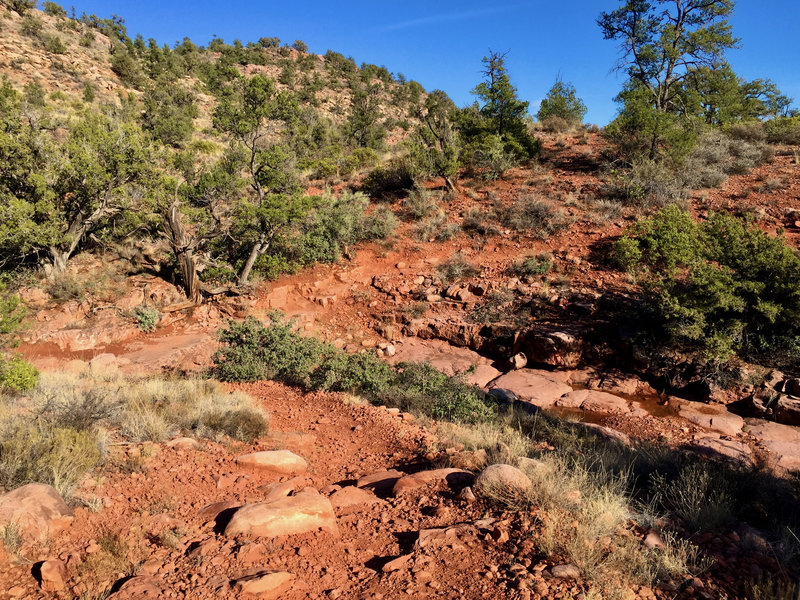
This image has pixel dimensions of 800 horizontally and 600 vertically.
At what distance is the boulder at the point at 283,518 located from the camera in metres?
3.11

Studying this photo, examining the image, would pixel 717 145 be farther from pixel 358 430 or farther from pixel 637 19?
pixel 358 430

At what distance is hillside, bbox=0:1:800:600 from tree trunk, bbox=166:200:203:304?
0.21 ft

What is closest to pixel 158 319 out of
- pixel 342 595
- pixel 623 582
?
pixel 342 595

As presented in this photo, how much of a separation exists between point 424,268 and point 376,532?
10504 millimetres

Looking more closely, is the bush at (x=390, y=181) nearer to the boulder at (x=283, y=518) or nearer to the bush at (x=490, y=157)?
the bush at (x=490, y=157)

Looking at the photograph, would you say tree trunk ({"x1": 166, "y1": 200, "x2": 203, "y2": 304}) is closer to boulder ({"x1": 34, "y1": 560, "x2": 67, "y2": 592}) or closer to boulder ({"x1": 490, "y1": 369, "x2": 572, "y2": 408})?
boulder ({"x1": 490, "y1": 369, "x2": 572, "y2": 408})

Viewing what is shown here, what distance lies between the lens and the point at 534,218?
1398 centimetres

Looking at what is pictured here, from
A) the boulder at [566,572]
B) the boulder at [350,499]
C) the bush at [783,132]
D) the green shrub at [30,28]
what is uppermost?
the green shrub at [30,28]

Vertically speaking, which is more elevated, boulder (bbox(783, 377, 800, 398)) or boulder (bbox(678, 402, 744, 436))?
boulder (bbox(783, 377, 800, 398))

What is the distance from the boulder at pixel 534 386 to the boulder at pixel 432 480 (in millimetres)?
4367

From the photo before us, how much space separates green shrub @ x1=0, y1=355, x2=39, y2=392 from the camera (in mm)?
6129

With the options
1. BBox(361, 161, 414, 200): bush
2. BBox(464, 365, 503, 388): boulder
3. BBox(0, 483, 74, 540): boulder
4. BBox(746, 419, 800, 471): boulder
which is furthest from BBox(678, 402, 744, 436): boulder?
BBox(361, 161, 414, 200): bush

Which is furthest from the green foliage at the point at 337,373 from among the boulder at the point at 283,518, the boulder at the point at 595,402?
the boulder at the point at 283,518

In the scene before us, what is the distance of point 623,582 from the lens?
102 inches
